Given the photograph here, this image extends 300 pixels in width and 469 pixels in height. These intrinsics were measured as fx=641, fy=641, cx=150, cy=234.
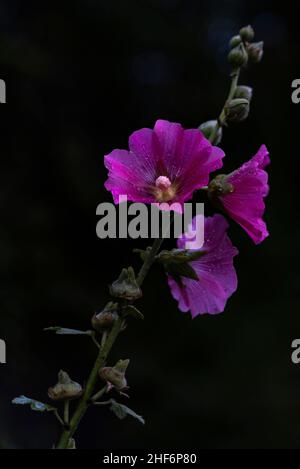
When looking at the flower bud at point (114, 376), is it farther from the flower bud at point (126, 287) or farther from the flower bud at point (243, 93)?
the flower bud at point (243, 93)

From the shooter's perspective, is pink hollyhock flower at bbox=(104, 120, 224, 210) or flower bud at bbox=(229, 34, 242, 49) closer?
pink hollyhock flower at bbox=(104, 120, 224, 210)

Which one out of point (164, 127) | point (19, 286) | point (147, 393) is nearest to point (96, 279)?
point (19, 286)

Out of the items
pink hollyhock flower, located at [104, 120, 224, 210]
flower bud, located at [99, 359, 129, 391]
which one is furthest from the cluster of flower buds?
flower bud, located at [99, 359, 129, 391]

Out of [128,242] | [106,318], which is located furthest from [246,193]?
[128,242]

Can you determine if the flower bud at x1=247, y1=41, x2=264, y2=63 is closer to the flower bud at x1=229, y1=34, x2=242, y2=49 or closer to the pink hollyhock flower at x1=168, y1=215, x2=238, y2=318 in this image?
the flower bud at x1=229, y1=34, x2=242, y2=49

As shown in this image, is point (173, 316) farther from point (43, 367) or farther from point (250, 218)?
point (250, 218)

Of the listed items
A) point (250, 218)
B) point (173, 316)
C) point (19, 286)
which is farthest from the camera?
point (173, 316)

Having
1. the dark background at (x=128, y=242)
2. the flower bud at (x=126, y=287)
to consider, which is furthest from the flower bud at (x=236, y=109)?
the dark background at (x=128, y=242)
